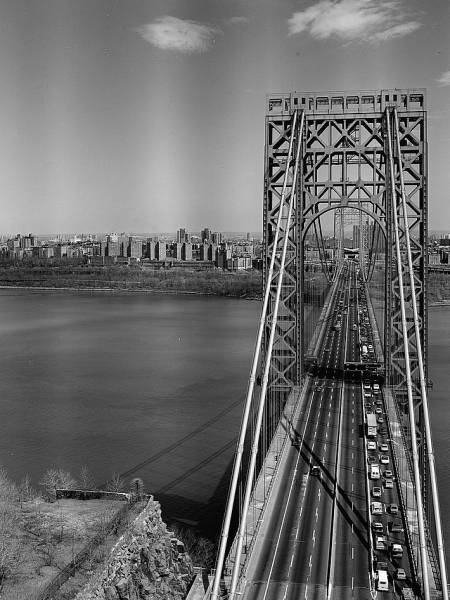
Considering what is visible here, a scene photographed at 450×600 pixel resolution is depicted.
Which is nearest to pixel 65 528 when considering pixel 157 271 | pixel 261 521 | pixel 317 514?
pixel 261 521

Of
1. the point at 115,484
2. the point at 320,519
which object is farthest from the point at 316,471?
the point at 115,484

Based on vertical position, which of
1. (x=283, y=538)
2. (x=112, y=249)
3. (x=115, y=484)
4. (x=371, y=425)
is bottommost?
(x=115, y=484)

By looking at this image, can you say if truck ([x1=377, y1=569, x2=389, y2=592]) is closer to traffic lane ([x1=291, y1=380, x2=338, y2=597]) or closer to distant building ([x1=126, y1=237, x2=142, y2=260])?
traffic lane ([x1=291, y1=380, x2=338, y2=597])

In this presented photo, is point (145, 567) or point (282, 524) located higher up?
point (282, 524)

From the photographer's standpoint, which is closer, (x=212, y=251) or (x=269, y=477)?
(x=269, y=477)

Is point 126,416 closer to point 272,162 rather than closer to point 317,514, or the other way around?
point 272,162

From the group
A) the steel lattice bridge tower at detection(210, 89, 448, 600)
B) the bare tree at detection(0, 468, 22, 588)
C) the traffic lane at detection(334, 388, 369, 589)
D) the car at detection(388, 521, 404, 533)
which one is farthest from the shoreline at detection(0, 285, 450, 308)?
the car at detection(388, 521, 404, 533)

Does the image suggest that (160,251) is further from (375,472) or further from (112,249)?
(375,472)
